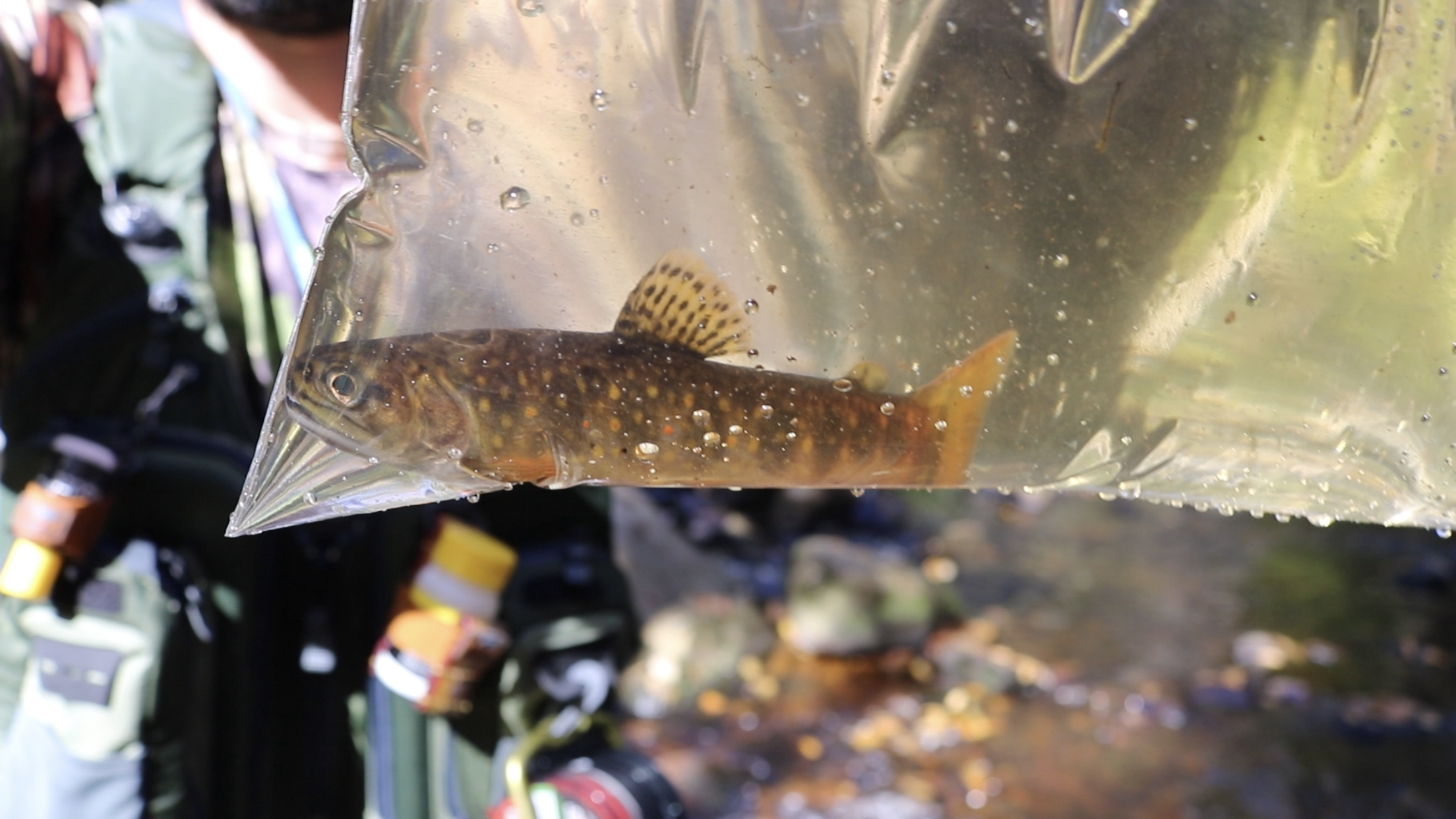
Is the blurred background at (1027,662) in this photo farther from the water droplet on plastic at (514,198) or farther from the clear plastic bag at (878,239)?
the water droplet on plastic at (514,198)

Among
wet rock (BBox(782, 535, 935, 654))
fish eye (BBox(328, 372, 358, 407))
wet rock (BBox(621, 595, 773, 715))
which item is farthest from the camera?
wet rock (BBox(782, 535, 935, 654))

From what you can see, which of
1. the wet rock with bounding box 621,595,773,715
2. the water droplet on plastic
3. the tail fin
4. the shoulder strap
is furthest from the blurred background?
the water droplet on plastic

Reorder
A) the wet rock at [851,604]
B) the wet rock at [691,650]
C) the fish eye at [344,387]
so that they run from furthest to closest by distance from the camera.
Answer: the wet rock at [851,604] → the wet rock at [691,650] → the fish eye at [344,387]

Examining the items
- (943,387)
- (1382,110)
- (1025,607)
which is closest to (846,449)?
(943,387)

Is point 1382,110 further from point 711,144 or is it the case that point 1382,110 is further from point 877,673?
point 877,673

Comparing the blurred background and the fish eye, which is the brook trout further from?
the blurred background

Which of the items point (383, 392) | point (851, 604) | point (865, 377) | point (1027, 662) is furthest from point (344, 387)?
point (1027, 662)

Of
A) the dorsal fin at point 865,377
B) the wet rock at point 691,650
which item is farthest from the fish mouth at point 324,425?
the wet rock at point 691,650
